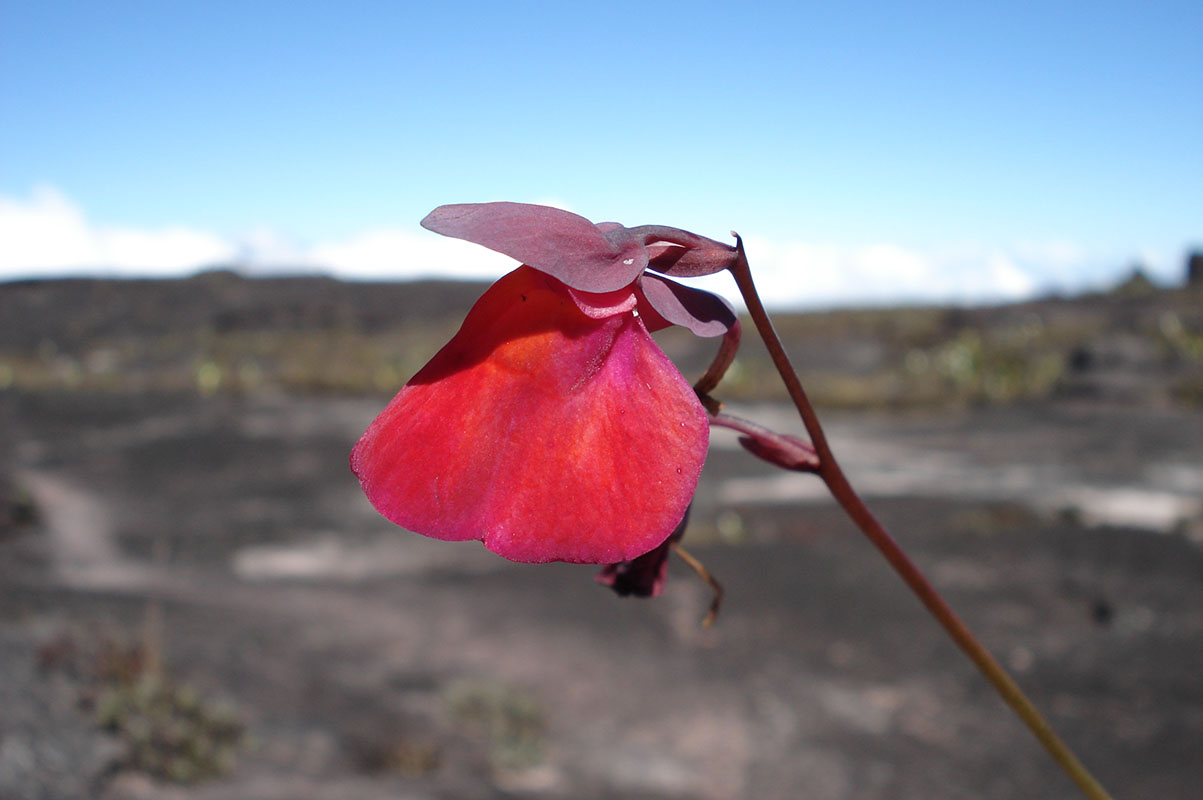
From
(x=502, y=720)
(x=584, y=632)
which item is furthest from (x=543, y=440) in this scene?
(x=584, y=632)

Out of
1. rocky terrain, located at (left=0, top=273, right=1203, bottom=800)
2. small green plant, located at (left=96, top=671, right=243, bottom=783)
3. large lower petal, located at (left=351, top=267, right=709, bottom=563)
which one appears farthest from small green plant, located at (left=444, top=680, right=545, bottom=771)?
large lower petal, located at (left=351, top=267, right=709, bottom=563)

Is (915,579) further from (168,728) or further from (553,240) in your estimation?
(168,728)

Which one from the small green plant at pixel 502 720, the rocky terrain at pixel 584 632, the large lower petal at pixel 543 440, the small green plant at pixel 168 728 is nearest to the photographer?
the large lower petal at pixel 543 440

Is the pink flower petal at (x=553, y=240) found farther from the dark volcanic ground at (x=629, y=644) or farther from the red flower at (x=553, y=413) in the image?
the dark volcanic ground at (x=629, y=644)

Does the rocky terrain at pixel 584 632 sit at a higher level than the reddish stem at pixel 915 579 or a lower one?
lower

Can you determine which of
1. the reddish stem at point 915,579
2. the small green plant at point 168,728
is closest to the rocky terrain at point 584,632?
the small green plant at point 168,728

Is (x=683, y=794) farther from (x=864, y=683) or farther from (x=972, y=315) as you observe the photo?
(x=972, y=315)
